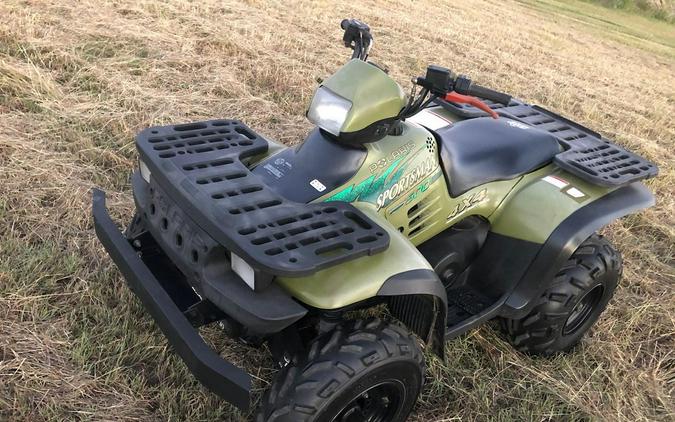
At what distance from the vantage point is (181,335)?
184 cm

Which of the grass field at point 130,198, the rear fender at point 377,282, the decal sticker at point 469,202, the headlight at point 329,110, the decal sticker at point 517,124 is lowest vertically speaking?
the grass field at point 130,198

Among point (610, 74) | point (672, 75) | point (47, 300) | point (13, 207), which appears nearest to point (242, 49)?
point (13, 207)

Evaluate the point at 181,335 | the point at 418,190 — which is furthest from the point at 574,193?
the point at 181,335

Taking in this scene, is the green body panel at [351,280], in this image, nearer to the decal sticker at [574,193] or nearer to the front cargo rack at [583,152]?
the decal sticker at [574,193]

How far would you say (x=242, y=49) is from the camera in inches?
239

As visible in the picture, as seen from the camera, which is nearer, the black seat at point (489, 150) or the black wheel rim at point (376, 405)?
the black wheel rim at point (376, 405)

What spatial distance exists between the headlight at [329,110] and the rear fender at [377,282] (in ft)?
1.13

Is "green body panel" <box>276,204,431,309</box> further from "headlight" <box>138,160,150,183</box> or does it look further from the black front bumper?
"headlight" <box>138,160,150,183</box>

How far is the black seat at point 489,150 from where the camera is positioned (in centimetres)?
259

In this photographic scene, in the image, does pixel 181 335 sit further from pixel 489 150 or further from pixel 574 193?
pixel 574 193

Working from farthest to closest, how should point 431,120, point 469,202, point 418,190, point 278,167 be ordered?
point 431,120, point 469,202, point 418,190, point 278,167

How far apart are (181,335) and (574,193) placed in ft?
6.50

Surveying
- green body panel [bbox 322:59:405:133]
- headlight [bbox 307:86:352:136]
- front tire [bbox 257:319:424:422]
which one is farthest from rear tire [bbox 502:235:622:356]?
headlight [bbox 307:86:352:136]

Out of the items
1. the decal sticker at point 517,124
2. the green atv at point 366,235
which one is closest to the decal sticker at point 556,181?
the green atv at point 366,235
